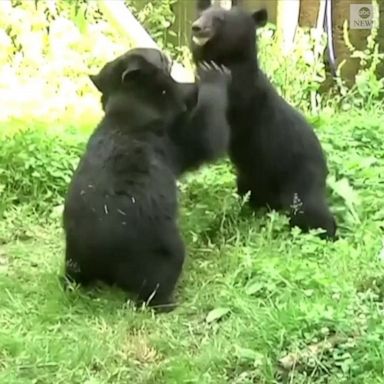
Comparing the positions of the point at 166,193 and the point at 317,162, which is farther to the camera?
the point at 317,162

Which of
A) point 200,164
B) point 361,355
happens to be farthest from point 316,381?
point 200,164

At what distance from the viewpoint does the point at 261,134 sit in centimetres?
537

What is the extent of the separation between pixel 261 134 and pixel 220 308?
1.33 metres

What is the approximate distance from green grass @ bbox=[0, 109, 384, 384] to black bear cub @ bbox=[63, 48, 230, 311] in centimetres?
16

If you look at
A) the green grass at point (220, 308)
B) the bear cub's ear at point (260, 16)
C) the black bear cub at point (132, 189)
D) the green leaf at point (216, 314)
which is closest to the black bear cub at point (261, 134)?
the bear cub's ear at point (260, 16)

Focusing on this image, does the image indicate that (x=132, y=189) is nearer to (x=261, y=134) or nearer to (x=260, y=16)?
(x=261, y=134)

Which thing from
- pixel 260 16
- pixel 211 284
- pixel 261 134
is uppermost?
pixel 260 16

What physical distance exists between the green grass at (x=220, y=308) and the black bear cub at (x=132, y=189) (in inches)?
6.3

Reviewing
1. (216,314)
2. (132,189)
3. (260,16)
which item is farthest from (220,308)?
(260,16)

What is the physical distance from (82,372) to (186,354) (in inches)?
16.1

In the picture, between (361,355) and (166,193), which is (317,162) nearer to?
(166,193)

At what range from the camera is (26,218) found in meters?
5.68

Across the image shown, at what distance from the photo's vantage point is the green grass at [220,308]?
3752 mm

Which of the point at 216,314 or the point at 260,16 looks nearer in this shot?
the point at 216,314
